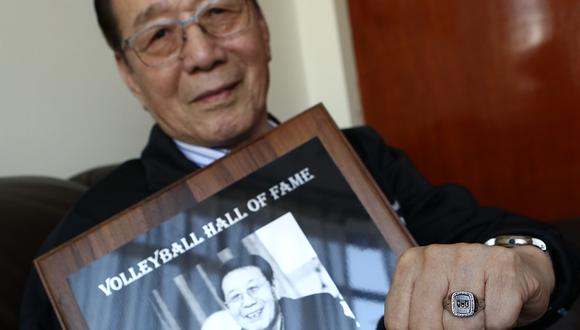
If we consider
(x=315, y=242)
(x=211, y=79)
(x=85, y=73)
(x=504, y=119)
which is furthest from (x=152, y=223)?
(x=504, y=119)

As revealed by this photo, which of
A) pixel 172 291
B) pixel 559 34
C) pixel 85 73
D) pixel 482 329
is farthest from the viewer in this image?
pixel 559 34

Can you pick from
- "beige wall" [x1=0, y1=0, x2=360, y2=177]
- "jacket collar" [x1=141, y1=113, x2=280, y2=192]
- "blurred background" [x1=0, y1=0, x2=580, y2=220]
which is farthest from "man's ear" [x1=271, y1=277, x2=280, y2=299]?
"blurred background" [x1=0, y1=0, x2=580, y2=220]

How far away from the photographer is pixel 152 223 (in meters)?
0.84

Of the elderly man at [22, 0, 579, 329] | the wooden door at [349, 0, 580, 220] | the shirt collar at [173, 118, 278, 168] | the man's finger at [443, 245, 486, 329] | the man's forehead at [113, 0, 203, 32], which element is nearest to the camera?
the man's finger at [443, 245, 486, 329]

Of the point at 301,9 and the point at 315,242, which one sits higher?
the point at 301,9

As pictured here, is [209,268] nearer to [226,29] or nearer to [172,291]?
[172,291]

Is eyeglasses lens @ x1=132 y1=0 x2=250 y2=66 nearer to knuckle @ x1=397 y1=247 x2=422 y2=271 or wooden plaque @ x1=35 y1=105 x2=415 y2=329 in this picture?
wooden plaque @ x1=35 y1=105 x2=415 y2=329

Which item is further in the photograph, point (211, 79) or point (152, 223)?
point (211, 79)

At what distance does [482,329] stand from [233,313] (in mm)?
272

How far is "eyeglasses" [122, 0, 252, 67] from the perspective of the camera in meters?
1.06

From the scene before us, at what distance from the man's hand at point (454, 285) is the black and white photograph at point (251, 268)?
8 centimetres

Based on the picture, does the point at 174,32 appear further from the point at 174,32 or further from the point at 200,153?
the point at 200,153

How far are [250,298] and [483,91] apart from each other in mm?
1775

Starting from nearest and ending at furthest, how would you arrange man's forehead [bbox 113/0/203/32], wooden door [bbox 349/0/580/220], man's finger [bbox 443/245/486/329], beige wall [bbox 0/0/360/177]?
man's finger [bbox 443/245/486/329], man's forehead [bbox 113/0/203/32], beige wall [bbox 0/0/360/177], wooden door [bbox 349/0/580/220]
